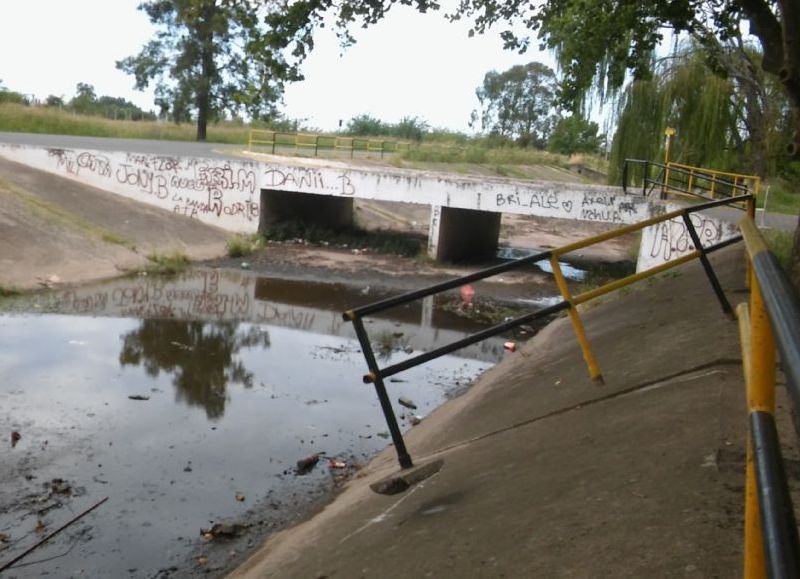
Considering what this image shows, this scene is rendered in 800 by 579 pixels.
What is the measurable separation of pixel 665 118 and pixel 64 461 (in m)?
22.6

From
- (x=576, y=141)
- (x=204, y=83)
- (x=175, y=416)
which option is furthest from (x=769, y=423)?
(x=576, y=141)

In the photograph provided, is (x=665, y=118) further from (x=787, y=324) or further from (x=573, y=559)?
(x=787, y=324)

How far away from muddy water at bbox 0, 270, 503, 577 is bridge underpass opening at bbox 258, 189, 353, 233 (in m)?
10.5

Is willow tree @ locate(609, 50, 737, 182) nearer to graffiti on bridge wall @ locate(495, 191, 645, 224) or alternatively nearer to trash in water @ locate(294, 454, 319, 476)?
graffiti on bridge wall @ locate(495, 191, 645, 224)

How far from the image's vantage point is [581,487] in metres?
4.01

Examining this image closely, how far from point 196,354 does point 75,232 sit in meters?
10.7

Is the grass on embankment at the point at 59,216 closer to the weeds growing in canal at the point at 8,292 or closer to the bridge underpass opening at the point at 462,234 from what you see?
the weeds growing in canal at the point at 8,292

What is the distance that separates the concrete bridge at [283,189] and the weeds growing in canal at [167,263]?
4769mm

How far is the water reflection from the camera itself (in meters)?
11.9

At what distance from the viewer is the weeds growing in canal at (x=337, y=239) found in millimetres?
28938

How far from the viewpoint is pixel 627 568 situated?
3049 millimetres

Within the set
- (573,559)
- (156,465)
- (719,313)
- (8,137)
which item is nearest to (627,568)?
(573,559)

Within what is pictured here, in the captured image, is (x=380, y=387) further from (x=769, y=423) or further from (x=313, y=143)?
(x=313, y=143)

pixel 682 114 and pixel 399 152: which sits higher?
pixel 682 114
